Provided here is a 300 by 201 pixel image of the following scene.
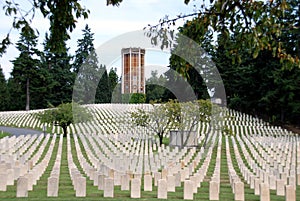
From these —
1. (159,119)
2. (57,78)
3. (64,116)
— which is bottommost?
(159,119)

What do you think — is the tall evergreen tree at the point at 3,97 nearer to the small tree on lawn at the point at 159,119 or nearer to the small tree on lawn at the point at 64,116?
the small tree on lawn at the point at 64,116

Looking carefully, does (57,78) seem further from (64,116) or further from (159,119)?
(159,119)

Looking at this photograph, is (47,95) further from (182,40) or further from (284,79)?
(182,40)

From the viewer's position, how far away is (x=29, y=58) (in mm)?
55562

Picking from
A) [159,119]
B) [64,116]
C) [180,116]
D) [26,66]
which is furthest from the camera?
[26,66]

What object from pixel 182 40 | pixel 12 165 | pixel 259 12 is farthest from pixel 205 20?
pixel 12 165

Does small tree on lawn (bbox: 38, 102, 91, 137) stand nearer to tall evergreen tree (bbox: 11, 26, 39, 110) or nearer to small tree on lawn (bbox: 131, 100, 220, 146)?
small tree on lawn (bbox: 131, 100, 220, 146)

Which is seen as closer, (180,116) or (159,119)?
(180,116)

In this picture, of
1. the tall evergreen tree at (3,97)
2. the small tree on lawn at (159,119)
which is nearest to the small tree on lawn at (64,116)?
the small tree on lawn at (159,119)

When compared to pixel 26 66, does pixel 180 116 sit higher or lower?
lower

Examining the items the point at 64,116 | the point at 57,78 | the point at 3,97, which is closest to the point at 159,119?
the point at 64,116

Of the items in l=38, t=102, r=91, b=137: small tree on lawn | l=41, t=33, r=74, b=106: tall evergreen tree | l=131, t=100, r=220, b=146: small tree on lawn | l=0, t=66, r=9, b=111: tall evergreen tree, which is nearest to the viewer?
l=131, t=100, r=220, b=146: small tree on lawn

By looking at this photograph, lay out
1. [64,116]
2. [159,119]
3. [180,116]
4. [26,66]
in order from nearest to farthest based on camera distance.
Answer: [180,116] < [159,119] < [64,116] < [26,66]

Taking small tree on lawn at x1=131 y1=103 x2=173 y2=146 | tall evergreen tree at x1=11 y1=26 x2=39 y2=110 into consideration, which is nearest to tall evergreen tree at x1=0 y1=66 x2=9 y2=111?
tall evergreen tree at x1=11 y1=26 x2=39 y2=110
